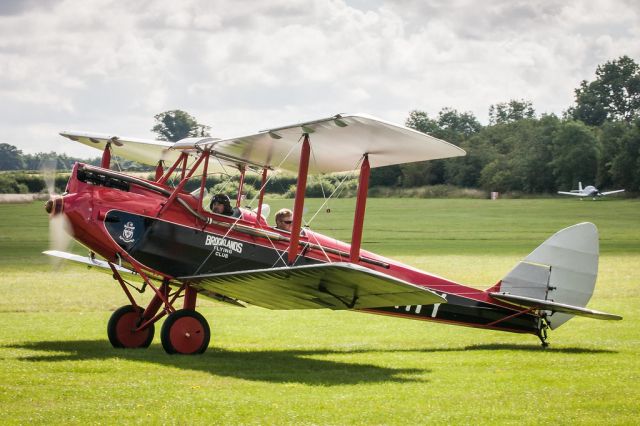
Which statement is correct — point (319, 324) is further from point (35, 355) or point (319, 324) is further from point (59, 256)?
point (35, 355)

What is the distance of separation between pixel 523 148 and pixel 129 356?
260 feet

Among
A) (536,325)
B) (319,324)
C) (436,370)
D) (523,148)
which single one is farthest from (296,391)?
(523,148)

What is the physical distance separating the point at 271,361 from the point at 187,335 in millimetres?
1020

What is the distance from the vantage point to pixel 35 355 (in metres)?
10.4

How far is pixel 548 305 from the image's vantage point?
11359 millimetres

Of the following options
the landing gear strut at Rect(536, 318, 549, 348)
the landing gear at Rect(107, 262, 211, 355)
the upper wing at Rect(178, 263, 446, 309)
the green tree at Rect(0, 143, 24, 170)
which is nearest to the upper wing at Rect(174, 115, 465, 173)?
the upper wing at Rect(178, 263, 446, 309)

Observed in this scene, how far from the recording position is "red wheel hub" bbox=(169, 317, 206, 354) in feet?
34.1

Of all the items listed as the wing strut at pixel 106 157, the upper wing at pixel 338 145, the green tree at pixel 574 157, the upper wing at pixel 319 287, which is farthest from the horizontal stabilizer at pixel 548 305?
the green tree at pixel 574 157

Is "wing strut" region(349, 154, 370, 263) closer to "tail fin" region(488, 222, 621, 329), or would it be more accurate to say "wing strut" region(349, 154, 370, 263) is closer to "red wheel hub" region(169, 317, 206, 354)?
"red wheel hub" region(169, 317, 206, 354)

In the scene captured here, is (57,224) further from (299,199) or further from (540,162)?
(540,162)

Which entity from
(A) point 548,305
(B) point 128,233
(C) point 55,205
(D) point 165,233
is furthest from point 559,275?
(C) point 55,205

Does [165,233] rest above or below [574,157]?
below

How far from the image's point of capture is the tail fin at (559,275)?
11.6m

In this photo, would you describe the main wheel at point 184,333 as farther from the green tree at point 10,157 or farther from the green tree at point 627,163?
the green tree at point 10,157
